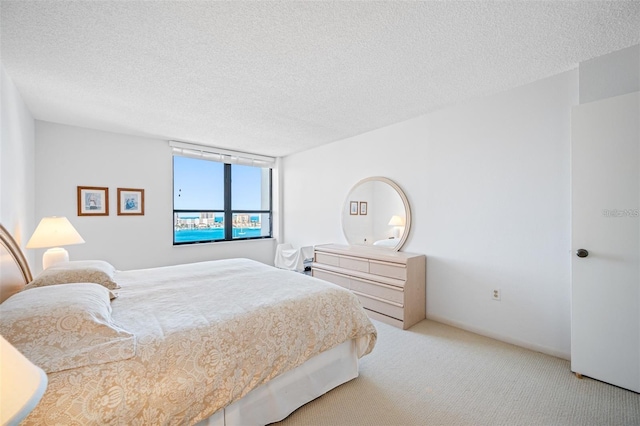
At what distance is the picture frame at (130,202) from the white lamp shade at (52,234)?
3.99 feet

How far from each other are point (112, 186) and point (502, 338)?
5068 mm

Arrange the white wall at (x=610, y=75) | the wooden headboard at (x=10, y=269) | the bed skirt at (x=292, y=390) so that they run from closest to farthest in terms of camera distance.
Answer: the bed skirt at (x=292, y=390), the wooden headboard at (x=10, y=269), the white wall at (x=610, y=75)

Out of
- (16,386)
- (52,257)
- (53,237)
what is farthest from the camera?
(52,257)

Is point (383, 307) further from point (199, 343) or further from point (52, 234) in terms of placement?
point (52, 234)

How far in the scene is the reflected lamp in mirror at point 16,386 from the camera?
20.6 inches

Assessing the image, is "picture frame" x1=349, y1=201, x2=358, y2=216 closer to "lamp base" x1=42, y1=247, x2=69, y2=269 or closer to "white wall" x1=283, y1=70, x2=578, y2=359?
"white wall" x1=283, y1=70, x2=578, y2=359

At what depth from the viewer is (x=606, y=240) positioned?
6.39 feet

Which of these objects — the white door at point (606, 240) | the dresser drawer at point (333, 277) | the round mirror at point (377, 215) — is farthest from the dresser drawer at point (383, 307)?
the white door at point (606, 240)

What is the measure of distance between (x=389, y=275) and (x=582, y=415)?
1.73m

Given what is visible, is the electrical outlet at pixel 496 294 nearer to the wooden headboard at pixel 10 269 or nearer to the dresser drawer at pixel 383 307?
the dresser drawer at pixel 383 307

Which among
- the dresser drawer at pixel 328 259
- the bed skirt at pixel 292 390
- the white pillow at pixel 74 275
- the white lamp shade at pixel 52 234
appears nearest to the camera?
the bed skirt at pixel 292 390

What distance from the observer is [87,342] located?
1.14 m

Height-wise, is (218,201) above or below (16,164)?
below

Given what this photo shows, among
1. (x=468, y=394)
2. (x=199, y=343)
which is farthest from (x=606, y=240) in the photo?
(x=199, y=343)
